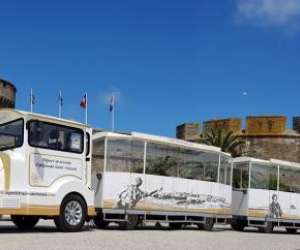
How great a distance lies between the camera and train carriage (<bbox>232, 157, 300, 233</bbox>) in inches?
902

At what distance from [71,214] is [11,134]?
2.50 meters

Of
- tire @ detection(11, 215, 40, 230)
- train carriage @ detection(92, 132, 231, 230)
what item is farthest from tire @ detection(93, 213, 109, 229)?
tire @ detection(11, 215, 40, 230)

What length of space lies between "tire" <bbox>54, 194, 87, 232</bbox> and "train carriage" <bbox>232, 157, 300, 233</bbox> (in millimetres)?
8742

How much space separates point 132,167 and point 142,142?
2.59 feet

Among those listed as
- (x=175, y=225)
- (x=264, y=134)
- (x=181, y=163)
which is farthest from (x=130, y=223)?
(x=264, y=134)

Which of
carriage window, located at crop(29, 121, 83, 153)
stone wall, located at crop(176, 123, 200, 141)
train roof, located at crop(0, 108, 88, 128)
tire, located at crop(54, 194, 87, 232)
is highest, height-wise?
stone wall, located at crop(176, 123, 200, 141)

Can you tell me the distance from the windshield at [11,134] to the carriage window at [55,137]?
0.81 ft

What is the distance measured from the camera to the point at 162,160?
63.4 ft

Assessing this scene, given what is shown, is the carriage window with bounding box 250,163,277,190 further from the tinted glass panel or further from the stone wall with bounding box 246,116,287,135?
the stone wall with bounding box 246,116,287,135

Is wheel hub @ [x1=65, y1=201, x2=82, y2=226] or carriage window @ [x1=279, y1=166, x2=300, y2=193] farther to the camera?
carriage window @ [x1=279, y1=166, x2=300, y2=193]

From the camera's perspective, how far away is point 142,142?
1862 cm

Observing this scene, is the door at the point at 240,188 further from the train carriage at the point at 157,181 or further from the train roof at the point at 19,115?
the train roof at the point at 19,115

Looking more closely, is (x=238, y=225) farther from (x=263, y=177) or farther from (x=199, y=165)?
(x=199, y=165)

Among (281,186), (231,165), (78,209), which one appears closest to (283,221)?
(281,186)
